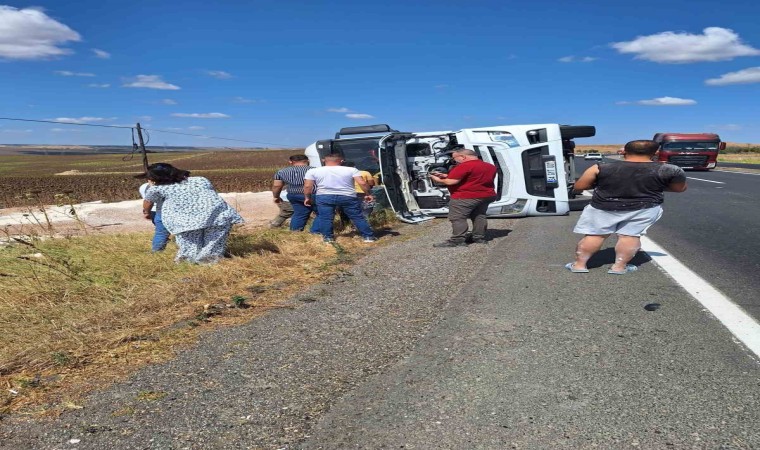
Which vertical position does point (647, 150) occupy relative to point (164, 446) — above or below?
above

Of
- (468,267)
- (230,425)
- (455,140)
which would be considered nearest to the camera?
(230,425)

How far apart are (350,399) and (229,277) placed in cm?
300

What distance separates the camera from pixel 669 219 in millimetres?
9844

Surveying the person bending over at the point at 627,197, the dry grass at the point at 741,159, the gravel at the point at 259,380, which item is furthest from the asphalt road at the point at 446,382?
the dry grass at the point at 741,159

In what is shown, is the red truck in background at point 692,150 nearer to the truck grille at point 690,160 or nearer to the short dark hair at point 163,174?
the truck grille at point 690,160

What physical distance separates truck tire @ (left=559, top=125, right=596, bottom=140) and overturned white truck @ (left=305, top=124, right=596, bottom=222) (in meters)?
0.96

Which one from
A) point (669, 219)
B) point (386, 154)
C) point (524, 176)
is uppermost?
point (386, 154)

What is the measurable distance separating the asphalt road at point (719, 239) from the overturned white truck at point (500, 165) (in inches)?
81.7

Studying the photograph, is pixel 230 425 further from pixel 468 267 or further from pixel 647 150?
pixel 647 150

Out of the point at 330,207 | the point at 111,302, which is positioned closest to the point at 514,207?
the point at 330,207

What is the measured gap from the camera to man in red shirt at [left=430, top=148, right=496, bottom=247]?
24.7 feet

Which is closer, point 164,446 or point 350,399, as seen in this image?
point 164,446

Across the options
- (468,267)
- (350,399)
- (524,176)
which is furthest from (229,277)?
(524,176)

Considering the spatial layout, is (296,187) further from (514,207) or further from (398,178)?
(514,207)
